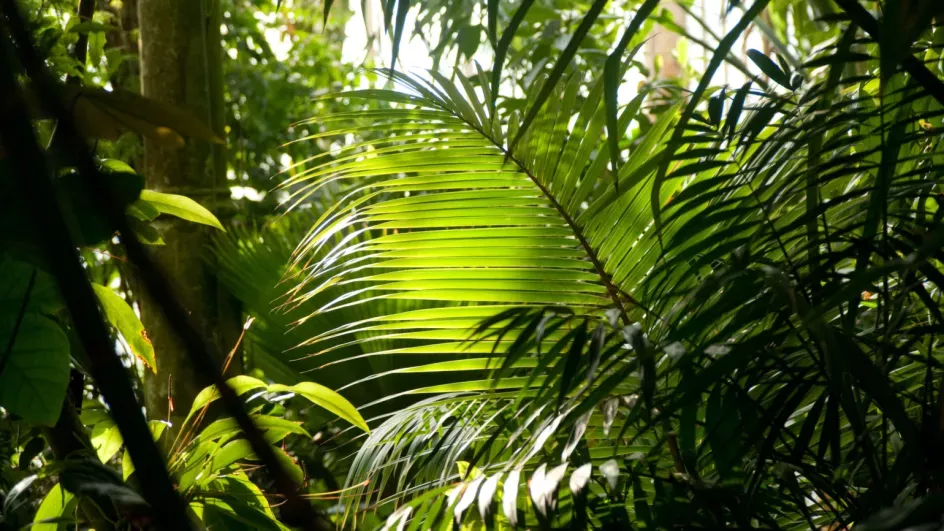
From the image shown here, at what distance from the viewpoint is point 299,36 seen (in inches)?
120

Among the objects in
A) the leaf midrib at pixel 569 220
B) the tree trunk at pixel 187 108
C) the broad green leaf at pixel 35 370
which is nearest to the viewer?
the broad green leaf at pixel 35 370

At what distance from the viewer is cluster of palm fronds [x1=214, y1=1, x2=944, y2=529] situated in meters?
0.54

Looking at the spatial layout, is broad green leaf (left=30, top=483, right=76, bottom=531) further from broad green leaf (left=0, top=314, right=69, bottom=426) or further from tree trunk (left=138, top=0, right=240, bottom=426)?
tree trunk (left=138, top=0, right=240, bottom=426)

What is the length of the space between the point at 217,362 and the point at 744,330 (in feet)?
2.44

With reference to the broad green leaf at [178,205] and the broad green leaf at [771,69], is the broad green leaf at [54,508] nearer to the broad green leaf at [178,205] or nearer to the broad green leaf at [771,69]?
the broad green leaf at [178,205]

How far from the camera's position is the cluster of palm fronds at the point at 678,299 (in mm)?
544

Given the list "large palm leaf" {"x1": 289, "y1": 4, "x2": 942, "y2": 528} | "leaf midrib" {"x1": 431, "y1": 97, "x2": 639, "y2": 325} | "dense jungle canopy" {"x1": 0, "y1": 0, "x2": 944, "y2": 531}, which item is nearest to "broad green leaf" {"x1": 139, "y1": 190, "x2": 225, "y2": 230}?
"dense jungle canopy" {"x1": 0, "y1": 0, "x2": 944, "y2": 531}

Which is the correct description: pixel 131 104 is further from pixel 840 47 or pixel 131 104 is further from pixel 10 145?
pixel 840 47

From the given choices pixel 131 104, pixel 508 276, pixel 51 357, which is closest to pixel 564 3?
pixel 508 276

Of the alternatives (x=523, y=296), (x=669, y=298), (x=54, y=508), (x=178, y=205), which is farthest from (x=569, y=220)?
(x=54, y=508)

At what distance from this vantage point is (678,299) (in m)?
0.87

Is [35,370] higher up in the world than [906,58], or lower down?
lower down

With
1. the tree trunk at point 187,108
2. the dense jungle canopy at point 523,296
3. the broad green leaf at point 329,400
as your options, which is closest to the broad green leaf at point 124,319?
the dense jungle canopy at point 523,296

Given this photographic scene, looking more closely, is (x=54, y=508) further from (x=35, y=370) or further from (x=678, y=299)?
(x=678, y=299)
